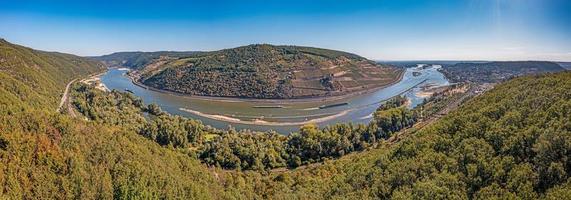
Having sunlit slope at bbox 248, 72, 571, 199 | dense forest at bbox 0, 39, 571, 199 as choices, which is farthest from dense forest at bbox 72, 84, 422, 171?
sunlit slope at bbox 248, 72, 571, 199

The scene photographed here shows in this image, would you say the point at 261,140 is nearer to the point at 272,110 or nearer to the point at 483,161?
the point at 483,161

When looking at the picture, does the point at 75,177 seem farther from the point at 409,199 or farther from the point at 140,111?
the point at 140,111

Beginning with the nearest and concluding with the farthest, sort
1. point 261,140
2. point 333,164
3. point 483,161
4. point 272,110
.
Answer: point 483,161 → point 333,164 → point 261,140 → point 272,110

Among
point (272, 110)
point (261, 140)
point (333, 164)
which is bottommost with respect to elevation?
point (272, 110)

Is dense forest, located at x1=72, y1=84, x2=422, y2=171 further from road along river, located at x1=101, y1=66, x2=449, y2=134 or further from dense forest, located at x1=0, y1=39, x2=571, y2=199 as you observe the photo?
road along river, located at x1=101, y1=66, x2=449, y2=134

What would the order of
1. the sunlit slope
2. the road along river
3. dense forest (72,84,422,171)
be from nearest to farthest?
the sunlit slope < dense forest (72,84,422,171) < the road along river

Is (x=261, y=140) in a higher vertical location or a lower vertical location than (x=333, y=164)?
higher

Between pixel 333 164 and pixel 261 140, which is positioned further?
pixel 261 140

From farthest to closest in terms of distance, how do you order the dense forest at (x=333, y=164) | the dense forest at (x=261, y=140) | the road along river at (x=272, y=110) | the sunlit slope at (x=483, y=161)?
the road along river at (x=272, y=110)
the dense forest at (x=261, y=140)
the dense forest at (x=333, y=164)
the sunlit slope at (x=483, y=161)

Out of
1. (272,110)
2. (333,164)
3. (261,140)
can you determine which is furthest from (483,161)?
(272,110)

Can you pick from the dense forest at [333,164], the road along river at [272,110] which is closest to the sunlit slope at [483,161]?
the dense forest at [333,164]

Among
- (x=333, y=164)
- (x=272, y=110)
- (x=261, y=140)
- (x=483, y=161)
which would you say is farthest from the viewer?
(x=272, y=110)

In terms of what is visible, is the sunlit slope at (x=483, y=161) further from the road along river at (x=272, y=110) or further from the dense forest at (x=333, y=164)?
the road along river at (x=272, y=110)
